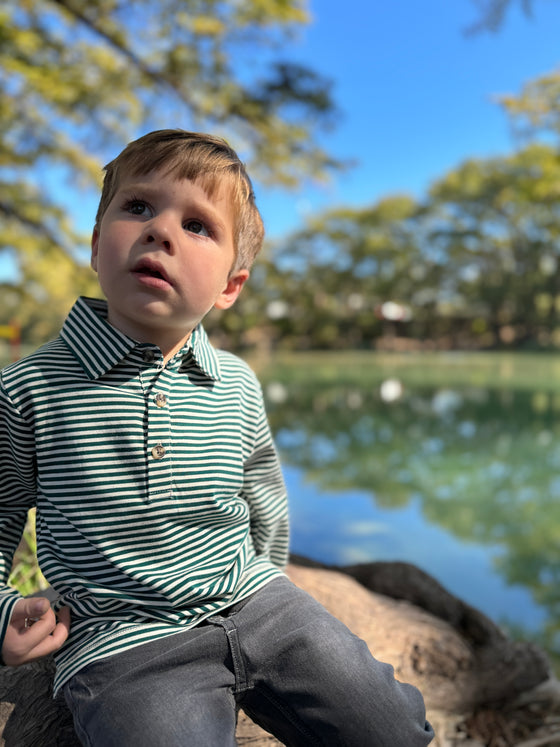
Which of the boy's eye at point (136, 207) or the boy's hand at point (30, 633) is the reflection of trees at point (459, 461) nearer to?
the boy's hand at point (30, 633)

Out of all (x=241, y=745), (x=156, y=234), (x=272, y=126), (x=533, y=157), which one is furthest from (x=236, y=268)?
(x=533, y=157)

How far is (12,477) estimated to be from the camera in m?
0.91

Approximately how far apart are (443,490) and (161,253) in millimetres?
4163

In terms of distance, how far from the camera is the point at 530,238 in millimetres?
24422

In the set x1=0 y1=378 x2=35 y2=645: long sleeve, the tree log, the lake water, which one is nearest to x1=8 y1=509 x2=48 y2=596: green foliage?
the tree log

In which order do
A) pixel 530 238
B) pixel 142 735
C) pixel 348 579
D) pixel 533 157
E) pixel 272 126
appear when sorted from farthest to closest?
pixel 530 238, pixel 533 157, pixel 272 126, pixel 348 579, pixel 142 735

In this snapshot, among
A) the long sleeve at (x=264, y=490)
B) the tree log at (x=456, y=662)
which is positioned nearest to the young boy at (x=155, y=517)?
the long sleeve at (x=264, y=490)

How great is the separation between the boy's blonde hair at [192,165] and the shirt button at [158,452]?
33 cm

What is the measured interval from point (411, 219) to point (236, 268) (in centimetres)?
2700

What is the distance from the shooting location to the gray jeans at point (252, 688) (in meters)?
0.79

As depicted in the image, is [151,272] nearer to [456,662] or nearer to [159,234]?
[159,234]

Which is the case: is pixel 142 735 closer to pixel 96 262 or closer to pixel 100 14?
pixel 96 262

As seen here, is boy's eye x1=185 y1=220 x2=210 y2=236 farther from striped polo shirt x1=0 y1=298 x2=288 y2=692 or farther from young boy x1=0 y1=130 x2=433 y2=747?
striped polo shirt x1=0 y1=298 x2=288 y2=692

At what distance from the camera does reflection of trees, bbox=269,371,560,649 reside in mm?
3594
